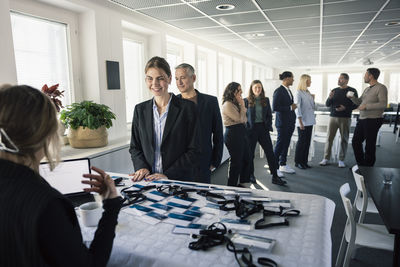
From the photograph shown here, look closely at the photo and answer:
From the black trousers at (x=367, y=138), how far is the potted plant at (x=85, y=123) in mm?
3800

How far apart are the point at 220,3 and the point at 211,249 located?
9.22 feet

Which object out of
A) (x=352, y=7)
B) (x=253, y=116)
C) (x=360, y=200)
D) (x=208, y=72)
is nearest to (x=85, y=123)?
(x=253, y=116)

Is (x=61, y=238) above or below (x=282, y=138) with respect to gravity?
above

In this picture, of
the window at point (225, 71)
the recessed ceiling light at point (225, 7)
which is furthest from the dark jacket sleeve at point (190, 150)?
the window at point (225, 71)

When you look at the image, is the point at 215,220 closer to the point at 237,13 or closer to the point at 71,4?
the point at 71,4

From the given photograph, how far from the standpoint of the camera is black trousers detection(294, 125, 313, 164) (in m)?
4.71

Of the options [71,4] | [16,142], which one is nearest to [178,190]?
[16,142]

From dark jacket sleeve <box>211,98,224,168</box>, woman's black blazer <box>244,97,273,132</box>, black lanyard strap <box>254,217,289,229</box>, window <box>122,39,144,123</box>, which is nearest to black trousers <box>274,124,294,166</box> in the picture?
woman's black blazer <box>244,97,273,132</box>

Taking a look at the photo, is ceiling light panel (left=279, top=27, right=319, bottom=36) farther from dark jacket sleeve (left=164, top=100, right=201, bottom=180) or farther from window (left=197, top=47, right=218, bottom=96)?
dark jacket sleeve (left=164, top=100, right=201, bottom=180)

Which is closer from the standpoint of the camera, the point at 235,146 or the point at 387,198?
the point at 387,198

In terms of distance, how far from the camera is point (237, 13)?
3.55 meters

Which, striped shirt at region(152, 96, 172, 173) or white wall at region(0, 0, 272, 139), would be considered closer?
striped shirt at region(152, 96, 172, 173)

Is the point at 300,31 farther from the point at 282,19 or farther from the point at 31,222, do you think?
the point at 31,222

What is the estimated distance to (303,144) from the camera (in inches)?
191
